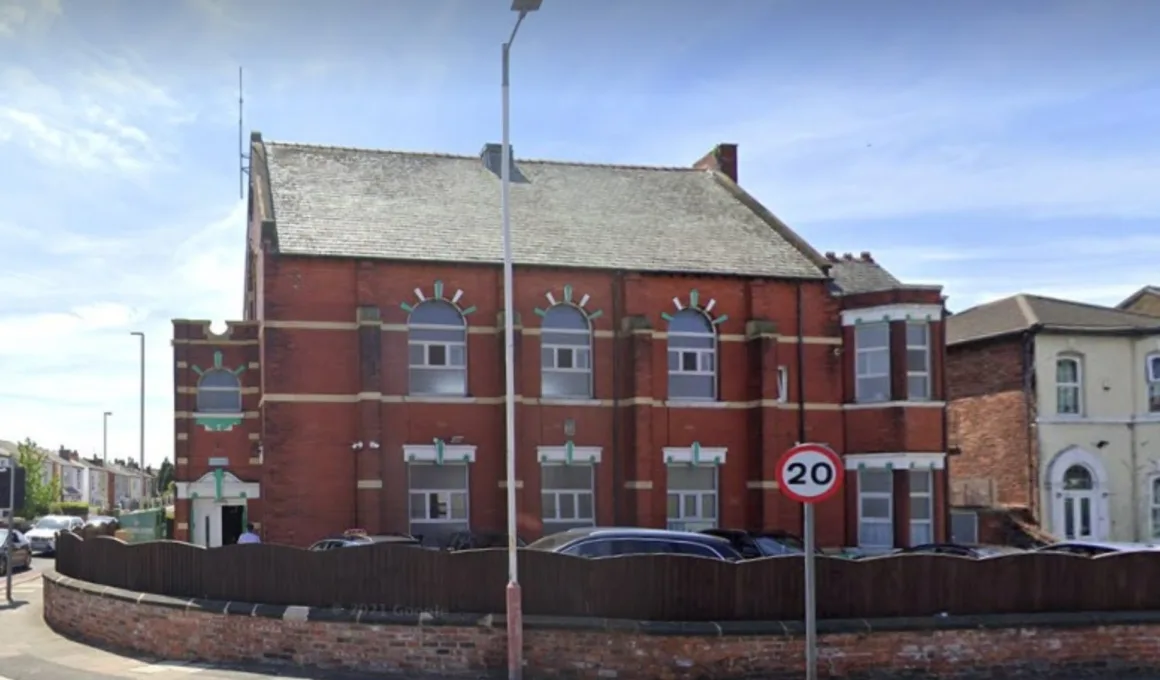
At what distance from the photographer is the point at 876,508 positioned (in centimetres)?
2953

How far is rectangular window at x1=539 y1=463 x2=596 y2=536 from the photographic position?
28.3 meters

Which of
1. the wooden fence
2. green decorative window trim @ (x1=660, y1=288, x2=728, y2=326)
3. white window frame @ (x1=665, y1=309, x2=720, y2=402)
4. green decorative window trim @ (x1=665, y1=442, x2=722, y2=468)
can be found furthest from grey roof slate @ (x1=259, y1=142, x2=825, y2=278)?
the wooden fence

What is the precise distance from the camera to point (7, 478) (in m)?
25.2

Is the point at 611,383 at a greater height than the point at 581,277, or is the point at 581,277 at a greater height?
the point at 581,277

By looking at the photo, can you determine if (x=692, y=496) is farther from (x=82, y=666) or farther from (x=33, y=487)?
(x=33, y=487)

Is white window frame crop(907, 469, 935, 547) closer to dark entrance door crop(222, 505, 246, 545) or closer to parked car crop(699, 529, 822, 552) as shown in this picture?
parked car crop(699, 529, 822, 552)

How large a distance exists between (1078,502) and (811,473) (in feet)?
77.2

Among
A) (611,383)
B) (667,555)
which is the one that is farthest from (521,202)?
(667,555)

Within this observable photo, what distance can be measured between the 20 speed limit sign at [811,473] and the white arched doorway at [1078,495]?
74.3ft

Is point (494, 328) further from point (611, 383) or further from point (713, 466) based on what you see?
point (713, 466)

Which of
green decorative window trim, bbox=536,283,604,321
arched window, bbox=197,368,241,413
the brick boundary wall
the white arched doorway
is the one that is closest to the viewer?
the brick boundary wall

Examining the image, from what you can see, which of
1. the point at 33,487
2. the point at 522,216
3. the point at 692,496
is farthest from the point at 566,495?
the point at 33,487

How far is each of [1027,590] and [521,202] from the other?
19.1m

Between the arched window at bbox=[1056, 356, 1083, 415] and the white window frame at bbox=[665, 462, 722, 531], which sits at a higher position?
the arched window at bbox=[1056, 356, 1083, 415]
